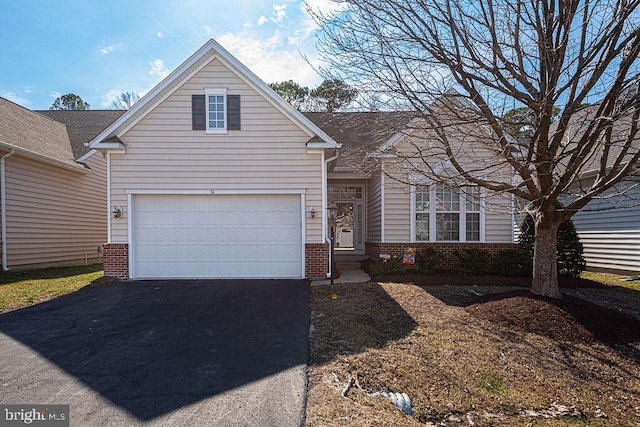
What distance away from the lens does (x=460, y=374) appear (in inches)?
170

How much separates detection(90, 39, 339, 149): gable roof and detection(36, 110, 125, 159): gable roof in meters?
6.56

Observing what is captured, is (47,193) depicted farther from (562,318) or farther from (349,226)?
(562,318)

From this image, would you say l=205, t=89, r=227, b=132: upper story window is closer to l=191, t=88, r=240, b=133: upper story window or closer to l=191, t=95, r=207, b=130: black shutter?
l=191, t=88, r=240, b=133: upper story window

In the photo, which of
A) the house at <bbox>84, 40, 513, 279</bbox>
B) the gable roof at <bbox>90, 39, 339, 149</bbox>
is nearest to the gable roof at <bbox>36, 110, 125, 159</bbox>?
the gable roof at <bbox>90, 39, 339, 149</bbox>

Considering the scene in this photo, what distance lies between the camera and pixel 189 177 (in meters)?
9.81

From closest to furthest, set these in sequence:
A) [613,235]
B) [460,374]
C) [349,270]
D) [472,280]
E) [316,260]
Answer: [460,374] < [472,280] < [316,260] < [349,270] < [613,235]

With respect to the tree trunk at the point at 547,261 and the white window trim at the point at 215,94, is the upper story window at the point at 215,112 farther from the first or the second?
the tree trunk at the point at 547,261

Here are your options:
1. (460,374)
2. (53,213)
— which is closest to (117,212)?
(53,213)

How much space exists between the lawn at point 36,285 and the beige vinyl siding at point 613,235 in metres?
13.9

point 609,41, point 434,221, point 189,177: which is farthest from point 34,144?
point 609,41

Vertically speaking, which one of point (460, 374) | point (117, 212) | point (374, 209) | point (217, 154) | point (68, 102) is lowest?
point (460, 374)

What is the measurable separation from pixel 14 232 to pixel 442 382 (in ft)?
43.2

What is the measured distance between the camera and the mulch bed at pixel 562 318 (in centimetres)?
543

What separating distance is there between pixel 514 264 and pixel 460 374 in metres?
6.92
